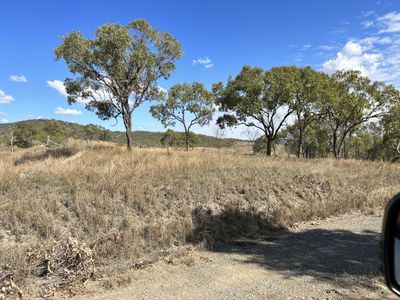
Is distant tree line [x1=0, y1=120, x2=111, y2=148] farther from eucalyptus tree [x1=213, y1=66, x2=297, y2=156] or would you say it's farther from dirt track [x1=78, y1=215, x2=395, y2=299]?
dirt track [x1=78, y1=215, x2=395, y2=299]

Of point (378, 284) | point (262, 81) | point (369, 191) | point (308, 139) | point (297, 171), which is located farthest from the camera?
point (308, 139)

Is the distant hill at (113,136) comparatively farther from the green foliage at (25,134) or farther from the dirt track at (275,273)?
the dirt track at (275,273)

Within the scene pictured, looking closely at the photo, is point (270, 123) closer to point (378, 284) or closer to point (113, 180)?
point (113, 180)

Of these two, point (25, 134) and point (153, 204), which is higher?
point (25, 134)

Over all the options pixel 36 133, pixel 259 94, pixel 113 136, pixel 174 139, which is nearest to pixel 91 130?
pixel 36 133

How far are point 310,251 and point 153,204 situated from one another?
389 centimetres

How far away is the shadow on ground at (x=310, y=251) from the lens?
575cm

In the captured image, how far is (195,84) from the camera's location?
40.7 meters

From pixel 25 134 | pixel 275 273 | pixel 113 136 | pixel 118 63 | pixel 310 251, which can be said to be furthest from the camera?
pixel 113 136

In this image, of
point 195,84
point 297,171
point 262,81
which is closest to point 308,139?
point 195,84

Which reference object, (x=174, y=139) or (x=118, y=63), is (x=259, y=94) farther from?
(x=174, y=139)

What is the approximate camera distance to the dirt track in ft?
16.7

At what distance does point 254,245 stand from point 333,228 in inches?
96.2

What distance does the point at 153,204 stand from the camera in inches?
356
